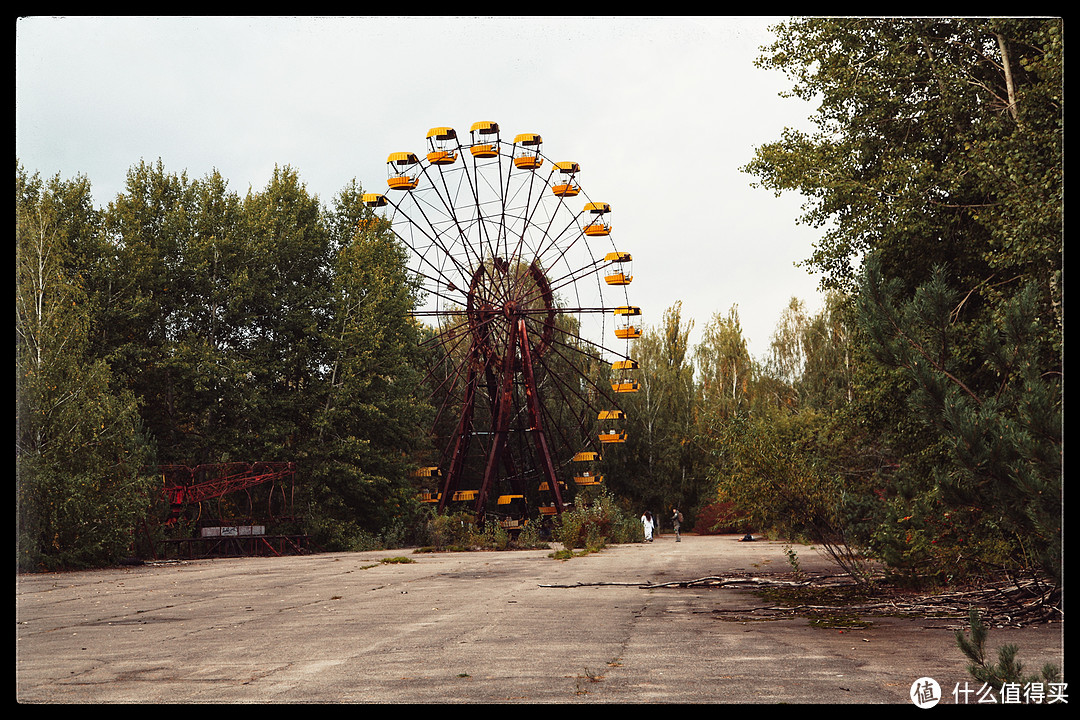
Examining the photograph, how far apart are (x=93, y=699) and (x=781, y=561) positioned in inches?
556

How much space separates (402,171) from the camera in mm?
26516

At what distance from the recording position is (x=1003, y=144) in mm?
7488

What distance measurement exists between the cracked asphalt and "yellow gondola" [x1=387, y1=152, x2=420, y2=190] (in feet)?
52.5

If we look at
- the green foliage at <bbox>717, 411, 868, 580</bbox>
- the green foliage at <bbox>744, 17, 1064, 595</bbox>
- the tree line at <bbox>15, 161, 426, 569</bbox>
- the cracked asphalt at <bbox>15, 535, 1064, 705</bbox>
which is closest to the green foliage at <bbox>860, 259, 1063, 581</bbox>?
the green foliage at <bbox>744, 17, 1064, 595</bbox>

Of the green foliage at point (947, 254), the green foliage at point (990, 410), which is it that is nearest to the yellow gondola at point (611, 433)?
the green foliage at point (947, 254)

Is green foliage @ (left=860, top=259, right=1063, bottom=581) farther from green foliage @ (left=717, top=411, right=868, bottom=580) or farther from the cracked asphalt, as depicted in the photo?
green foliage @ (left=717, top=411, right=868, bottom=580)

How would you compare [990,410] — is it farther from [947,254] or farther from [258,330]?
[258,330]

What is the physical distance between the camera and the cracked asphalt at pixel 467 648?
468 cm

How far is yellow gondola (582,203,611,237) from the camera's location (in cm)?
2786

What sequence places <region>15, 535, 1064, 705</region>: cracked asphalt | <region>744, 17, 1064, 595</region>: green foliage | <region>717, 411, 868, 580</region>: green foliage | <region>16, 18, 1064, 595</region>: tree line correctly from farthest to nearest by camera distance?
<region>717, 411, 868, 580</region>: green foliage, <region>16, 18, 1064, 595</region>: tree line, <region>744, 17, 1064, 595</region>: green foliage, <region>15, 535, 1064, 705</region>: cracked asphalt

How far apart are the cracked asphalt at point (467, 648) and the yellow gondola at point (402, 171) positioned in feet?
52.5

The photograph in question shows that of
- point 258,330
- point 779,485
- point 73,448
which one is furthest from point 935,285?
point 258,330

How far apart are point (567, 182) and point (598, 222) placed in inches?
64.8
